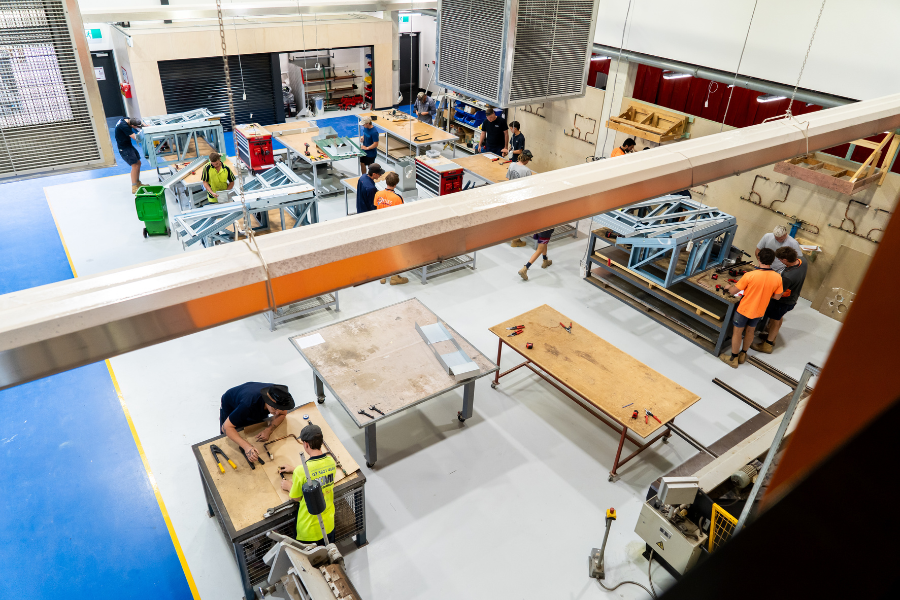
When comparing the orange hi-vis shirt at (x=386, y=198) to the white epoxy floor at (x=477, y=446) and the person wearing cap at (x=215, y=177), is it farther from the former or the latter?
the person wearing cap at (x=215, y=177)

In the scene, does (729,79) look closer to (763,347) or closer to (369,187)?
(763,347)

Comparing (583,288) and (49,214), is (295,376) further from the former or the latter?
(49,214)

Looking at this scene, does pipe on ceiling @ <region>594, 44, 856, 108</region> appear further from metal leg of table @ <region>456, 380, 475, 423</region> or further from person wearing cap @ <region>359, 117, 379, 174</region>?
metal leg of table @ <region>456, 380, 475, 423</region>

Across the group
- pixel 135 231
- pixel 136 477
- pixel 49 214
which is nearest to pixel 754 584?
pixel 136 477

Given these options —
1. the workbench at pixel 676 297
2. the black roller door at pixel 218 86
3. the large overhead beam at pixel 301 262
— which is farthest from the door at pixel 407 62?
the large overhead beam at pixel 301 262

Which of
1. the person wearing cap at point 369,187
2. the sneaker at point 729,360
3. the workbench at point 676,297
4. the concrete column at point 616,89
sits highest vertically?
the concrete column at point 616,89

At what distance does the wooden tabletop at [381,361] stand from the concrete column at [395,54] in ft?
40.0

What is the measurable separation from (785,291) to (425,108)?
10.6 metres

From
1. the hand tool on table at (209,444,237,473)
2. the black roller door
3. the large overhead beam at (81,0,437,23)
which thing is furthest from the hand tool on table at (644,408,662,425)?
the black roller door

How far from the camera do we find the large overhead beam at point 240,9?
1004cm

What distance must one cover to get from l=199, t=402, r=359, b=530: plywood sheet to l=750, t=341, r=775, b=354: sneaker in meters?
5.85

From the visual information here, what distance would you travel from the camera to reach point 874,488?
321 millimetres

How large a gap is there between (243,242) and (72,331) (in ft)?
2.27

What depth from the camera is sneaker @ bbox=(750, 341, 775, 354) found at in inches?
311
